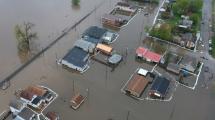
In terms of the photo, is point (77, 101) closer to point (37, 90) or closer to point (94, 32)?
point (37, 90)

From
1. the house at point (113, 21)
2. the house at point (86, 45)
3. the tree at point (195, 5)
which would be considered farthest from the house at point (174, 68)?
the tree at point (195, 5)

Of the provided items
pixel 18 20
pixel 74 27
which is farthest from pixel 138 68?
pixel 18 20

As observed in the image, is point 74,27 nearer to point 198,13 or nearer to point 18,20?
point 18,20

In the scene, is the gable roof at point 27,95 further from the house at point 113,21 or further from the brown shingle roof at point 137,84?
the house at point 113,21

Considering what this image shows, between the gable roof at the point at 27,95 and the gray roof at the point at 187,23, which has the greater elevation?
the gray roof at the point at 187,23

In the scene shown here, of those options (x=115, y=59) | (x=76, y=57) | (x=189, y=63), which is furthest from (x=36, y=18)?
(x=189, y=63)

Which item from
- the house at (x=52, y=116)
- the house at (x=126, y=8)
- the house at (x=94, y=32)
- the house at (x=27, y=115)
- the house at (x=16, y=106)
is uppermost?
the house at (x=126, y=8)
